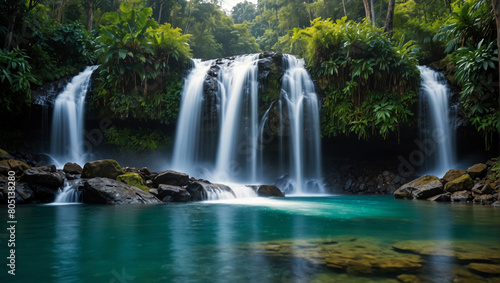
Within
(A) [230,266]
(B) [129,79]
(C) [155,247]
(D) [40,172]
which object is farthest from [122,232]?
(B) [129,79]

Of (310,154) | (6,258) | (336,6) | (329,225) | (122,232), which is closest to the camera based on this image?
(6,258)

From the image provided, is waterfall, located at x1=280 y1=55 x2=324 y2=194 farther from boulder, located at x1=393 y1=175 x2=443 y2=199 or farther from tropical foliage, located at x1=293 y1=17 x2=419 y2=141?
boulder, located at x1=393 y1=175 x2=443 y2=199

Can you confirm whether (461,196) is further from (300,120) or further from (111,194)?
(111,194)

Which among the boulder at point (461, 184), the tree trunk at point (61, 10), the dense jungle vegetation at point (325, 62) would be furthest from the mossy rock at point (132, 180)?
the tree trunk at point (61, 10)

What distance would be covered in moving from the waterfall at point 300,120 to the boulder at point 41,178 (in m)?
7.86

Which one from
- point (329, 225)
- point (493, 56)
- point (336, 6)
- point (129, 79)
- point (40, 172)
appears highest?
point (336, 6)

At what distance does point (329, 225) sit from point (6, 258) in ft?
12.1

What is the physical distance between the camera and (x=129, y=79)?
1298cm

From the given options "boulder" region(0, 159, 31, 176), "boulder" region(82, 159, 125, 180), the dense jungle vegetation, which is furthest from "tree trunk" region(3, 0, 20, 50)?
"boulder" region(82, 159, 125, 180)

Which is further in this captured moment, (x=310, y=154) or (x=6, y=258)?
(x=310, y=154)

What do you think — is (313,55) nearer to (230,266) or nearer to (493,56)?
(493,56)

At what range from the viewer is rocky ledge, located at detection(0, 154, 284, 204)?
7207 millimetres

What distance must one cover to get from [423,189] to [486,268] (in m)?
7.18

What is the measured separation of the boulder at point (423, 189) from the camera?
8.37 m
